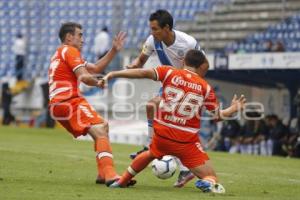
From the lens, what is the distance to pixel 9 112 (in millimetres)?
29625

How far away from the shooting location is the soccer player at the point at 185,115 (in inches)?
391

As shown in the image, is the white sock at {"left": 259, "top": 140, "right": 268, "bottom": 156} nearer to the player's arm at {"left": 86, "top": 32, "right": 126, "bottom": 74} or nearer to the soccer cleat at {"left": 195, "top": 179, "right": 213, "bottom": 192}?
the player's arm at {"left": 86, "top": 32, "right": 126, "bottom": 74}

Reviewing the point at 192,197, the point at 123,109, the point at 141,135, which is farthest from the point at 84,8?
the point at 192,197

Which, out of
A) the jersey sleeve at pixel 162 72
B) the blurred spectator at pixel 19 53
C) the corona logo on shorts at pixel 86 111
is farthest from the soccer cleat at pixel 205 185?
the blurred spectator at pixel 19 53

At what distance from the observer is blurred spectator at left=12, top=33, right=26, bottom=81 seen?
98.1ft

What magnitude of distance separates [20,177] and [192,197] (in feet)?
9.07

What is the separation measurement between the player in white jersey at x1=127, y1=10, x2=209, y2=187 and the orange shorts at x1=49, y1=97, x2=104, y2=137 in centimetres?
82

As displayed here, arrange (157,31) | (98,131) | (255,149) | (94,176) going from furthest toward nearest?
(255,149) → (94,176) → (157,31) → (98,131)

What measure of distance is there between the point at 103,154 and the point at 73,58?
1219 mm

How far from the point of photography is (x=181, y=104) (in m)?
9.97

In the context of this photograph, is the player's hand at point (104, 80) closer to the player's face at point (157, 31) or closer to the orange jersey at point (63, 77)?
the orange jersey at point (63, 77)

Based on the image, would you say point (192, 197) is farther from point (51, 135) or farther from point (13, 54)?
point (13, 54)

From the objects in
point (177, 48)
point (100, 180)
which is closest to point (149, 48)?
point (177, 48)

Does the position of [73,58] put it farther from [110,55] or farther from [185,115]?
[185,115]
